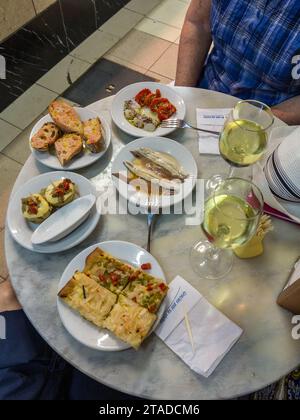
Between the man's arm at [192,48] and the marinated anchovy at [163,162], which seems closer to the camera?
the marinated anchovy at [163,162]

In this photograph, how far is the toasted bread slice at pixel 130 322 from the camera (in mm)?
892

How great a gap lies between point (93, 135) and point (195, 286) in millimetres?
602

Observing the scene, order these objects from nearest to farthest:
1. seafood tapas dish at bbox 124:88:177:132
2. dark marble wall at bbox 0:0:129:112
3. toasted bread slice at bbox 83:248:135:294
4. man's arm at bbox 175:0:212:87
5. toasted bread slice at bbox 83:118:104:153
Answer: toasted bread slice at bbox 83:248:135:294, toasted bread slice at bbox 83:118:104:153, seafood tapas dish at bbox 124:88:177:132, man's arm at bbox 175:0:212:87, dark marble wall at bbox 0:0:129:112

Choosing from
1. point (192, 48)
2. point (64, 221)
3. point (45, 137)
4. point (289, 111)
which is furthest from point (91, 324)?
point (192, 48)

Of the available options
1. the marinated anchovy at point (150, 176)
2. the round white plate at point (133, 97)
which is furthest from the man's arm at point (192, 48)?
the marinated anchovy at point (150, 176)

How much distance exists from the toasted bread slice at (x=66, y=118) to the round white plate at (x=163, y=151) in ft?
0.61

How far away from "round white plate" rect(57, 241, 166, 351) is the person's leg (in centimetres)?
36

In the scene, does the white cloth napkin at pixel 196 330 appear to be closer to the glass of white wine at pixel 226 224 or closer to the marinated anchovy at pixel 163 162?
the glass of white wine at pixel 226 224

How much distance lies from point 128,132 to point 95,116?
14cm

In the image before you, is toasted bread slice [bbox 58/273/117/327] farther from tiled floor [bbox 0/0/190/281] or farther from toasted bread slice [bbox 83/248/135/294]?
tiled floor [bbox 0/0/190/281]

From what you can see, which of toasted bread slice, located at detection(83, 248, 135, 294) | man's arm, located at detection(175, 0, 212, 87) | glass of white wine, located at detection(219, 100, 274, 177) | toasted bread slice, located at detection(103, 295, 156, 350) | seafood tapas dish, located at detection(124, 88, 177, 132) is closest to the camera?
toasted bread slice, located at detection(103, 295, 156, 350)

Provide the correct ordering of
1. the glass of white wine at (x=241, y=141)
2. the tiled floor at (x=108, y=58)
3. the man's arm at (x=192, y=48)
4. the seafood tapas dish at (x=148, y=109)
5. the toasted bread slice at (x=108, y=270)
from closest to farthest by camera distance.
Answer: the toasted bread slice at (x=108, y=270) < the glass of white wine at (x=241, y=141) < the seafood tapas dish at (x=148, y=109) < the man's arm at (x=192, y=48) < the tiled floor at (x=108, y=58)

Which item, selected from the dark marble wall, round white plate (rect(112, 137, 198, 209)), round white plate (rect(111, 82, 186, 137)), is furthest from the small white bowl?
the dark marble wall

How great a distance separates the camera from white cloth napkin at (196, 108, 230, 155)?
1282 mm
